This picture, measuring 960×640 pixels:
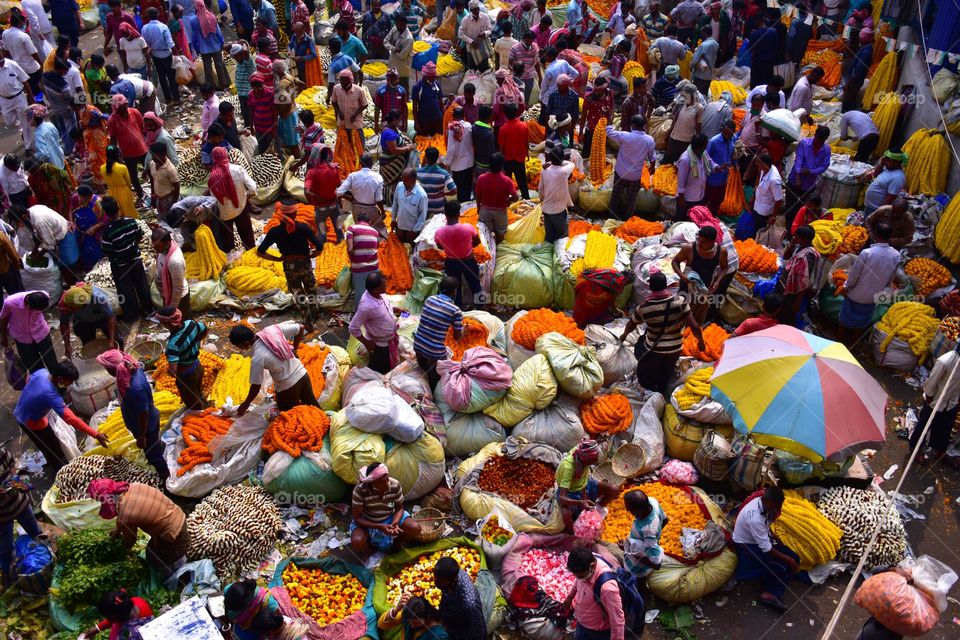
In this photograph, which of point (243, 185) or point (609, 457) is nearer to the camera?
point (609, 457)

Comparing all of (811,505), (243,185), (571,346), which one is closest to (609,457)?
(571,346)

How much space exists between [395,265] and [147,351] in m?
2.57

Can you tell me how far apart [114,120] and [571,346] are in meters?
6.28

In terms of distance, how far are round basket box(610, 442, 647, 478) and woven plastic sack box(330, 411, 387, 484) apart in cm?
183

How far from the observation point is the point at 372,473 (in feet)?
18.5

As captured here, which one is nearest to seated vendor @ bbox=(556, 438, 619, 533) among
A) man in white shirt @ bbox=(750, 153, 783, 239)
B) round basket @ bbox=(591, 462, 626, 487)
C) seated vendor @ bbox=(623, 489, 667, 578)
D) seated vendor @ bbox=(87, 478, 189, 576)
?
seated vendor @ bbox=(623, 489, 667, 578)

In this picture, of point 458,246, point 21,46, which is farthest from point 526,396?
point 21,46

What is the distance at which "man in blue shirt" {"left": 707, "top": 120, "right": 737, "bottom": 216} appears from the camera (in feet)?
29.7

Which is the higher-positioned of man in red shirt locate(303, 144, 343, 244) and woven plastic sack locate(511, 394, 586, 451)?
man in red shirt locate(303, 144, 343, 244)

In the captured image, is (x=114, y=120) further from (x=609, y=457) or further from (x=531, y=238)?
(x=609, y=457)

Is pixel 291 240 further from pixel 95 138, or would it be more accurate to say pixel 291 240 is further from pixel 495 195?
pixel 95 138

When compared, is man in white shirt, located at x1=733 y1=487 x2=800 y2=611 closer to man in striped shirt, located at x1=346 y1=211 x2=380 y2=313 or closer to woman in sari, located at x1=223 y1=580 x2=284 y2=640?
woman in sari, located at x1=223 y1=580 x2=284 y2=640

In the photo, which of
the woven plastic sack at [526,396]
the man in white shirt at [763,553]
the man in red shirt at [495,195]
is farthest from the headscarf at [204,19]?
the man in white shirt at [763,553]

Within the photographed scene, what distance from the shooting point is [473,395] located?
6625 millimetres
